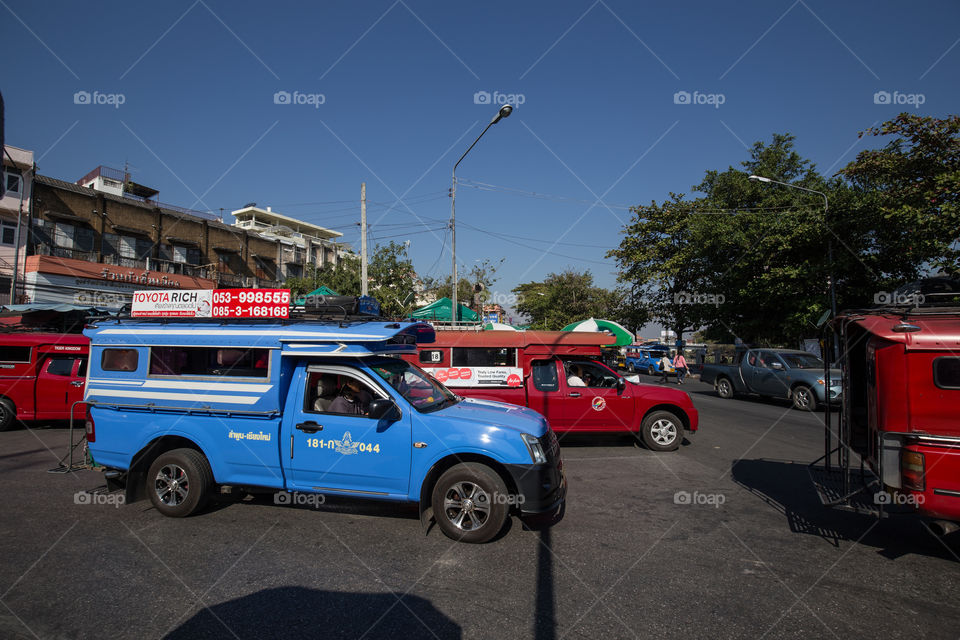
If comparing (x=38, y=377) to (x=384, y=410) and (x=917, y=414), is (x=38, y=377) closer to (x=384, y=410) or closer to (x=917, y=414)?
(x=384, y=410)

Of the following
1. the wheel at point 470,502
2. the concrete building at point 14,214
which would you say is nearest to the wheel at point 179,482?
the wheel at point 470,502

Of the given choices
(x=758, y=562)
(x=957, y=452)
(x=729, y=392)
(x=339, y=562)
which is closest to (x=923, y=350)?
(x=957, y=452)

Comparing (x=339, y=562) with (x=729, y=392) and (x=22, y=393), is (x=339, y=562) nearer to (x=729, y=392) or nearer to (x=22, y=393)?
(x=22, y=393)

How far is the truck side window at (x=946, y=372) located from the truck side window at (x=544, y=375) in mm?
5279

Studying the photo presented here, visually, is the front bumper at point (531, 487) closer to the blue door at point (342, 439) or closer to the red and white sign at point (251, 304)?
the blue door at point (342, 439)

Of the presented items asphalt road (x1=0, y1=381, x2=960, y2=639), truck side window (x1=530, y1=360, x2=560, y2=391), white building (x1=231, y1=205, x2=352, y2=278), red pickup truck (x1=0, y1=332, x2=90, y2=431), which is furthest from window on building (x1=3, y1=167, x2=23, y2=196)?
truck side window (x1=530, y1=360, x2=560, y2=391)

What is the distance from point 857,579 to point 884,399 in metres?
1.61

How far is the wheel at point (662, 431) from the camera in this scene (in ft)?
28.8

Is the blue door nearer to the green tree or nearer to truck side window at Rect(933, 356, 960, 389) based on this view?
truck side window at Rect(933, 356, 960, 389)

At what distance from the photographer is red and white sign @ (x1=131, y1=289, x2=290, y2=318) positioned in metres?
5.83

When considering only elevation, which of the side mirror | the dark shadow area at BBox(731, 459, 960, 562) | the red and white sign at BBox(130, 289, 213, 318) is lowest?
the dark shadow area at BBox(731, 459, 960, 562)

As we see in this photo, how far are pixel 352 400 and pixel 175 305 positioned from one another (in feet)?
9.20

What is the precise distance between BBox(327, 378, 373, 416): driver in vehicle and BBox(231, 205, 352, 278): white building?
25.0 meters

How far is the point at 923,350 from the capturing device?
170 inches
